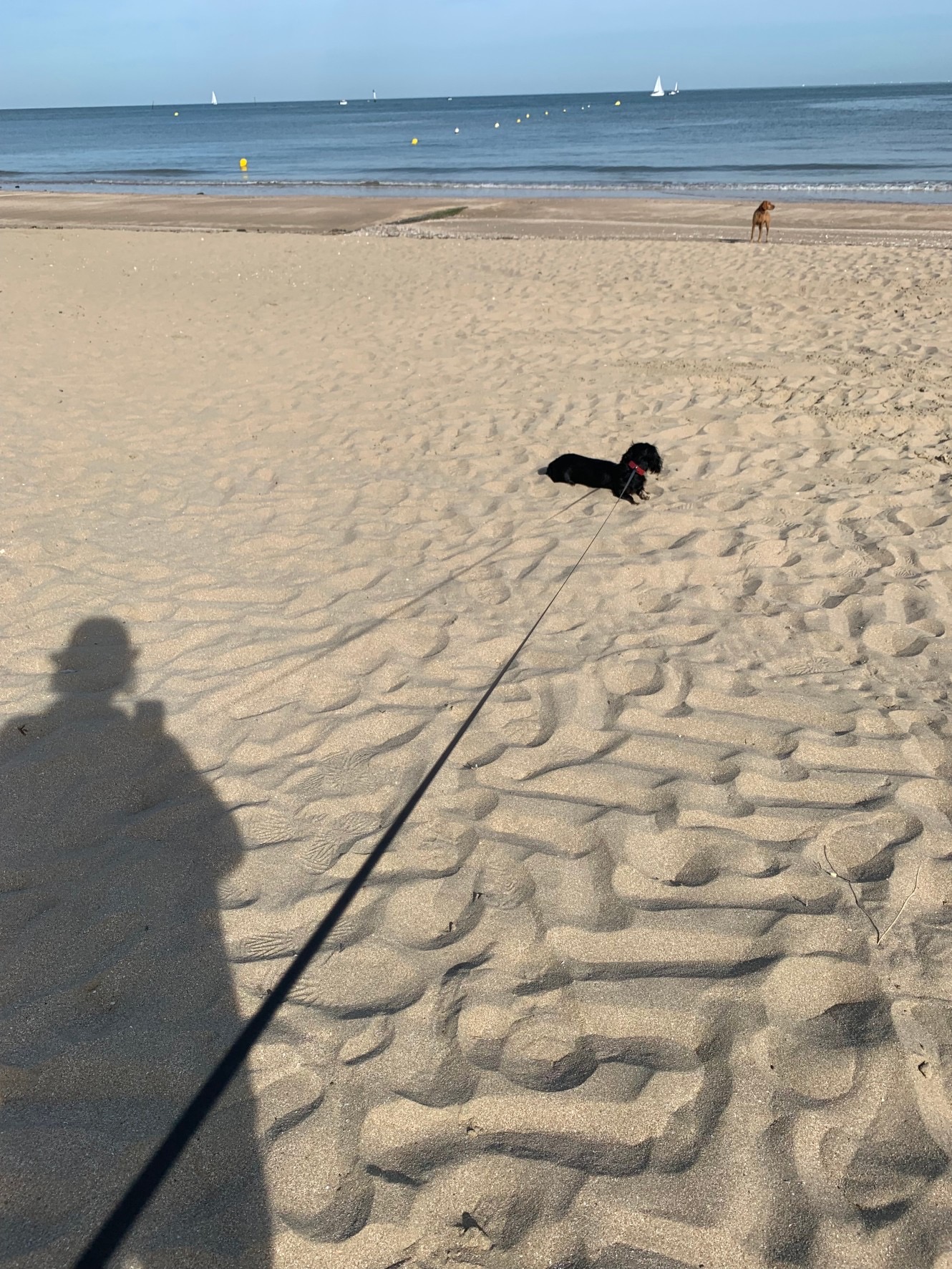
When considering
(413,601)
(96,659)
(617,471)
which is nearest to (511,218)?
(617,471)

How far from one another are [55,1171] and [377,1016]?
699 mm

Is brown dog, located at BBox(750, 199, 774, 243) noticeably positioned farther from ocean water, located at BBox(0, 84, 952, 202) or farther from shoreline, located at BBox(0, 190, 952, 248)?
ocean water, located at BBox(0, 84, 952, 202)

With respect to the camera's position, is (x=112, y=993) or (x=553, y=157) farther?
(x=553, y=157)

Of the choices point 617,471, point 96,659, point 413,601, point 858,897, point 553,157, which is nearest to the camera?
point 858,897

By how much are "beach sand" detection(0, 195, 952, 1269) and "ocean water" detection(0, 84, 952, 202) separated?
2034 centimetres

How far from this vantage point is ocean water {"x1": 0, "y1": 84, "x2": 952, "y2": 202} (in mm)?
24562

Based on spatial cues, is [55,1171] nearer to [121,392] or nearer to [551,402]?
[551,402]

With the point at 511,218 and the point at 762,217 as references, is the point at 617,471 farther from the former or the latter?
the point at 511,218

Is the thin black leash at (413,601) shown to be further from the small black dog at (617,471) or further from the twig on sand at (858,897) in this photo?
the twig on sand at (858,897)

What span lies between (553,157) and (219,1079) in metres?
39.8

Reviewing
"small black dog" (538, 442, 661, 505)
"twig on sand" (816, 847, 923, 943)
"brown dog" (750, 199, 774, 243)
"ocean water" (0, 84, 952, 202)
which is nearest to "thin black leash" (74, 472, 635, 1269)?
"twig on sand" (816, 847, 923, 943)

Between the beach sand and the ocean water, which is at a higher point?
the ocean water

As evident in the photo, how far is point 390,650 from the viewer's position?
336 cm

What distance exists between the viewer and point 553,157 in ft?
115
